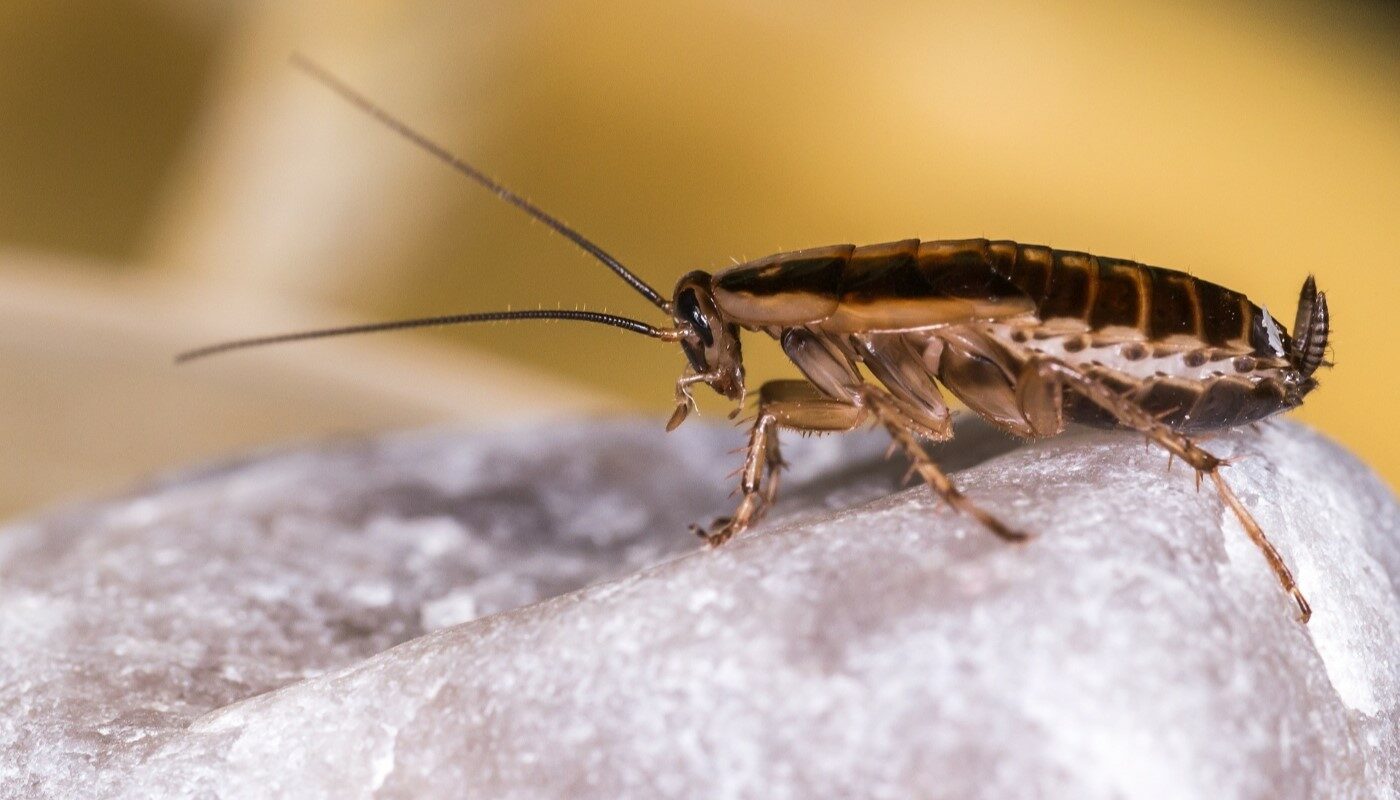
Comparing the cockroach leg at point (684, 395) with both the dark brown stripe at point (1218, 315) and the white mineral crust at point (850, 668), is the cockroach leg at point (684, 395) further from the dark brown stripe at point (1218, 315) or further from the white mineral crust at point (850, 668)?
the dark brown stripe at point (1218, 315)

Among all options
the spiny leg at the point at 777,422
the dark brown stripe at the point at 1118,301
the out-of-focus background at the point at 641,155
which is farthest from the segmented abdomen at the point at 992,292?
the out-of-focus background at the point at 641,155

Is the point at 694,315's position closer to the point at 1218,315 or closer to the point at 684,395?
the point at 684,395

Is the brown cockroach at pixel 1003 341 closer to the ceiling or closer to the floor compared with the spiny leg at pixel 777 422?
closer to the ceiling

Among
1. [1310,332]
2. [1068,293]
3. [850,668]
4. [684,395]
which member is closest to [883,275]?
[1068,293]

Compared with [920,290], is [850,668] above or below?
below

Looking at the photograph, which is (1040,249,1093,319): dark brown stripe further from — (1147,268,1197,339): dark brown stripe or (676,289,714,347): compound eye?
(676,289,714,347): compound eye
